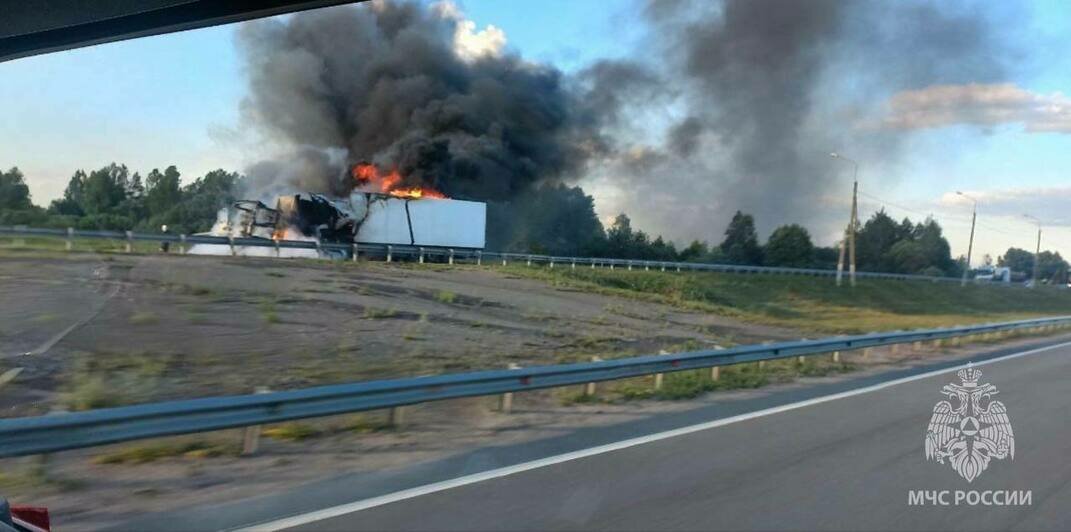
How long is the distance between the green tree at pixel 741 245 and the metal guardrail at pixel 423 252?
1184mm

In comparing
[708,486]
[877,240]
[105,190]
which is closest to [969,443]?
[708,486]

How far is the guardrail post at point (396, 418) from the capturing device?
1062 centimetres

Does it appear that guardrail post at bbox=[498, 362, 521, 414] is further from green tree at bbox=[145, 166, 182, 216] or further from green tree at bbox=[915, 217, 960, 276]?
green tree at bbox=[915, 217, 960, 276]

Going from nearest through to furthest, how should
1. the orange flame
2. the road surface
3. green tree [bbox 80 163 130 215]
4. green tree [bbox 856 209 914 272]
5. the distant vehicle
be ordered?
the road surface → green tree [bbox 80 163 130 215] → the orange flame → green tree [bbox 856 209 914 272] → the distant vehicle

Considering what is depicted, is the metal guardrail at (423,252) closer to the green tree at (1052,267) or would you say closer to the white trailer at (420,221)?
the white trailer at (420,221)

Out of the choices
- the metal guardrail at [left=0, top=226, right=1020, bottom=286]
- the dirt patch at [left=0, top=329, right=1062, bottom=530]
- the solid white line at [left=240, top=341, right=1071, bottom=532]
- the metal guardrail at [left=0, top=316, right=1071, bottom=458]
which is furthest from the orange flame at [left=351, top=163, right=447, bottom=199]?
the solid white line at [left=240, top=341, right=1071, bottom=532]

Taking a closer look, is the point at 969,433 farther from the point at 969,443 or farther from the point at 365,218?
the point at 365,218

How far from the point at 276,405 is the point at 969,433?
7.16 meters

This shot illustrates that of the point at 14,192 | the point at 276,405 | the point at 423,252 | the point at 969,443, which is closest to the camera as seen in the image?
the point at 276,405

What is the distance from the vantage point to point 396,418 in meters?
10.7

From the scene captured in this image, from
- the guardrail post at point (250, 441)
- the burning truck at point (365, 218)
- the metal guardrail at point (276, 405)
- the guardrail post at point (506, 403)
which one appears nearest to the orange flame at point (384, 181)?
the burning truck at point (365, 218)

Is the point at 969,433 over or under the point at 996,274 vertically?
under

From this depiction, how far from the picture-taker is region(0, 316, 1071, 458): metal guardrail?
7176 mm

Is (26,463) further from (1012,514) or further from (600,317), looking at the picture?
(600,317)
